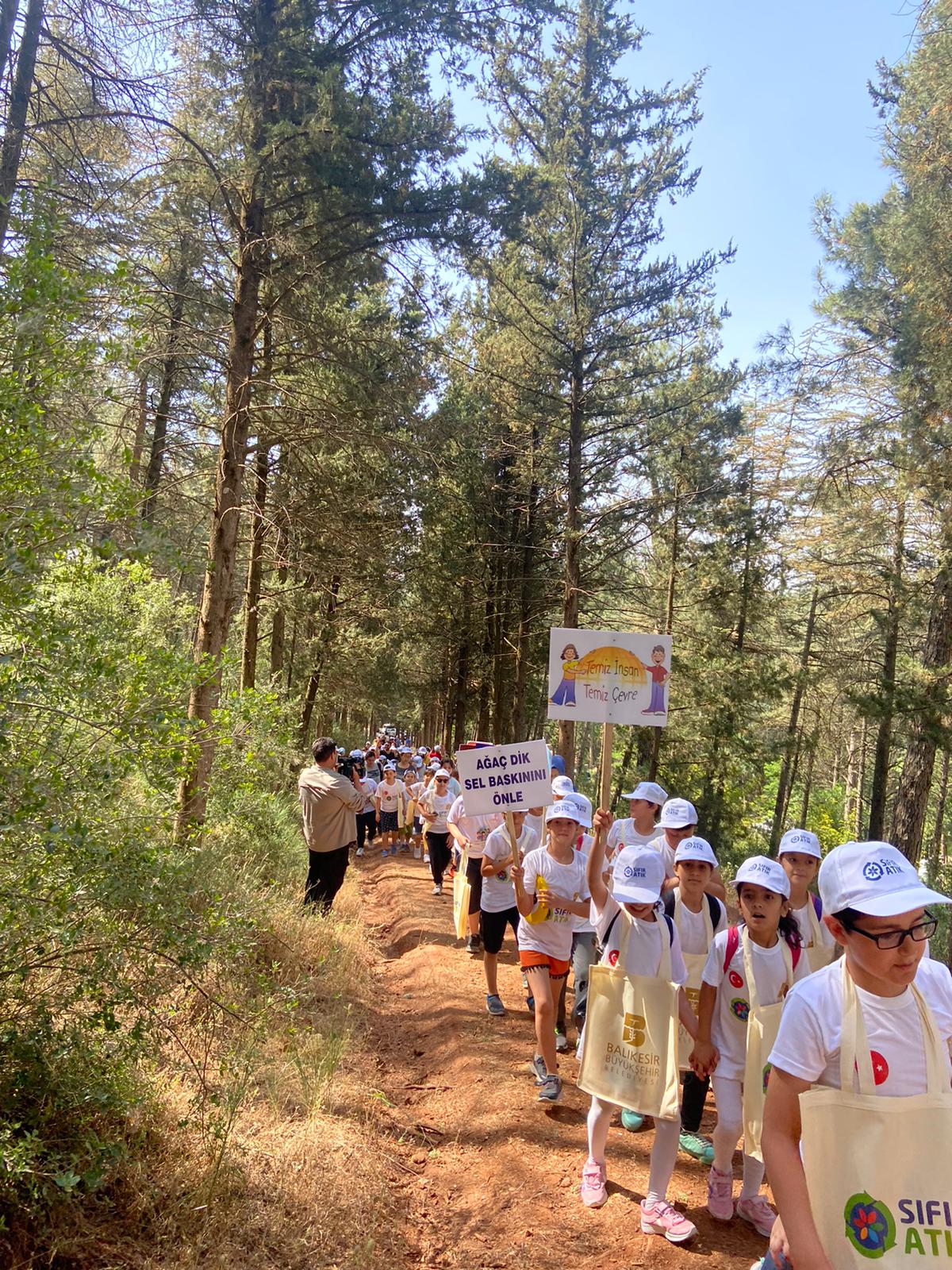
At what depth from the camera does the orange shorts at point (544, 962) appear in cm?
538

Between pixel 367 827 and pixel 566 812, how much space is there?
13489mm

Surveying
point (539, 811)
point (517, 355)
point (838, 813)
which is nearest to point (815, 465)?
point (517, 355)

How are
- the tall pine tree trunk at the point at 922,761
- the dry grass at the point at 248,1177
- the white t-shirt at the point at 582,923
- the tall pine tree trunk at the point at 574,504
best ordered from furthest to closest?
1. the tall pine tree trunk at the point at 574,504
2. the tall pine tree trunk at the point at 922,761
3. the white t-shirt at the point at 582,923
4. the dry grass at the point at 248,1177

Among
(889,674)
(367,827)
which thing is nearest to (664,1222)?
(889,674)

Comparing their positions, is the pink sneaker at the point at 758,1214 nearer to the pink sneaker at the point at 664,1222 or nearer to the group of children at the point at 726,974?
the group of children at the point at 726,974

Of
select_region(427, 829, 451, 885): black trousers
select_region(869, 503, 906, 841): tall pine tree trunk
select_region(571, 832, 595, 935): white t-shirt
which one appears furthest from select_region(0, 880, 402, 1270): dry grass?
select_region(869, 503, 906, 841): tall pine tree trunk

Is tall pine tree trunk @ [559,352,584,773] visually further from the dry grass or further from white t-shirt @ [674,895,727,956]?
the dry grass

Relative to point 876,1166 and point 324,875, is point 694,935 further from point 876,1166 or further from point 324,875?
point 324,875

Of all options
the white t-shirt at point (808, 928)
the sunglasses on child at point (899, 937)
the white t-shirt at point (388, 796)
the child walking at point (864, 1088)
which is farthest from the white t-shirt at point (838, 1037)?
the white t-shirt at point (388, 796)

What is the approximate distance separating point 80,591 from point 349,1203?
545 centimetres

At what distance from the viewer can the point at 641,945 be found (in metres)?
4.26

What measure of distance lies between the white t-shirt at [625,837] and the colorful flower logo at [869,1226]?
4194 millimetres

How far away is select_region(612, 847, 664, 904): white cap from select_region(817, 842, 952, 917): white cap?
213 cm

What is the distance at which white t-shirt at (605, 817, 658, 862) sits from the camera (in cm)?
633
